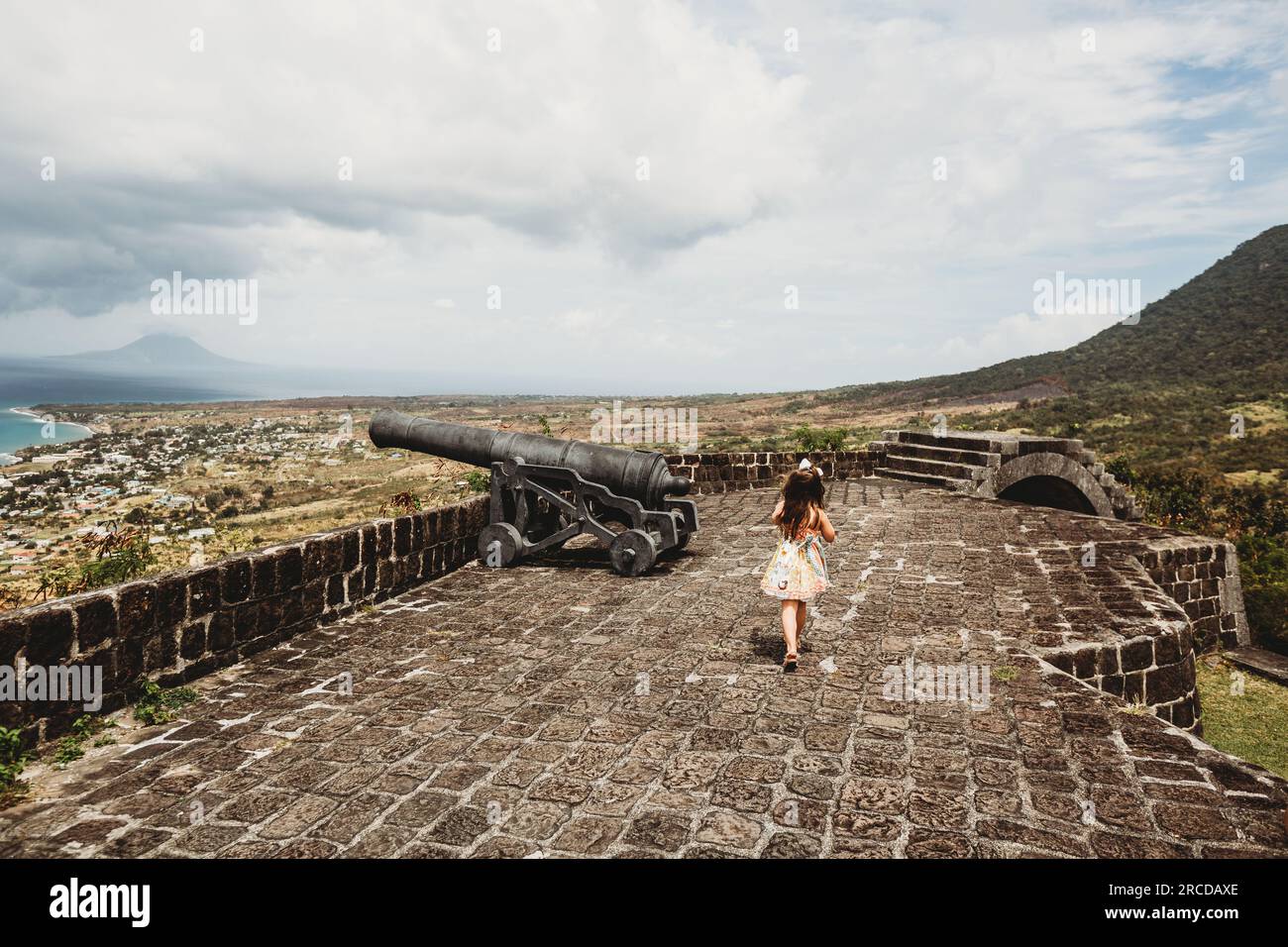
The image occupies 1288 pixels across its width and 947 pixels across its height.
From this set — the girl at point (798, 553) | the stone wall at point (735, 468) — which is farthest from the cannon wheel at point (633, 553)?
the stone wall at point (735, 468)

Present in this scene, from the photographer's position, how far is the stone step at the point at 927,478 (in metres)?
12.6

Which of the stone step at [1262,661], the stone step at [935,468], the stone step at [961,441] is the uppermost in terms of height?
the stone step at [961,441]

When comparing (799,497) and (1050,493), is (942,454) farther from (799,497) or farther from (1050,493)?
(799,497)

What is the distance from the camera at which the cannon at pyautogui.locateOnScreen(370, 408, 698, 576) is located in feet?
23.9

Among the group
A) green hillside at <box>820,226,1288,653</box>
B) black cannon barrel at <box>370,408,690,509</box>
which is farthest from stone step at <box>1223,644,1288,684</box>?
black cannon barrel at <box>370,408,690,509</box>

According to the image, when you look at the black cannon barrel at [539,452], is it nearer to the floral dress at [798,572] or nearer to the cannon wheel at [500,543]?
the cannon wheel at [500,543]

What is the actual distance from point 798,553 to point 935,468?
9726mm

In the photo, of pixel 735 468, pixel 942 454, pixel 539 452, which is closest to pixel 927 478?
pixel 942 454

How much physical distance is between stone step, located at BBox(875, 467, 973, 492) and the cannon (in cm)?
653

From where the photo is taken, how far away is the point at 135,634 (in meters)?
4.15

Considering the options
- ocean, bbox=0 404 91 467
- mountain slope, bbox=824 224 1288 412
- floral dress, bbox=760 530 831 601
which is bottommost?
floral dress, bbox=760 530 831 601

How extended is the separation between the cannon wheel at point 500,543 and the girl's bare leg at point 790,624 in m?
3.56

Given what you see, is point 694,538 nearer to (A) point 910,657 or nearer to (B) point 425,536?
(B) point 425,536

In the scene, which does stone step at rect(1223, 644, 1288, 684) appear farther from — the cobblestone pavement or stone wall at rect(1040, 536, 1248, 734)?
the cobblestone pavement
